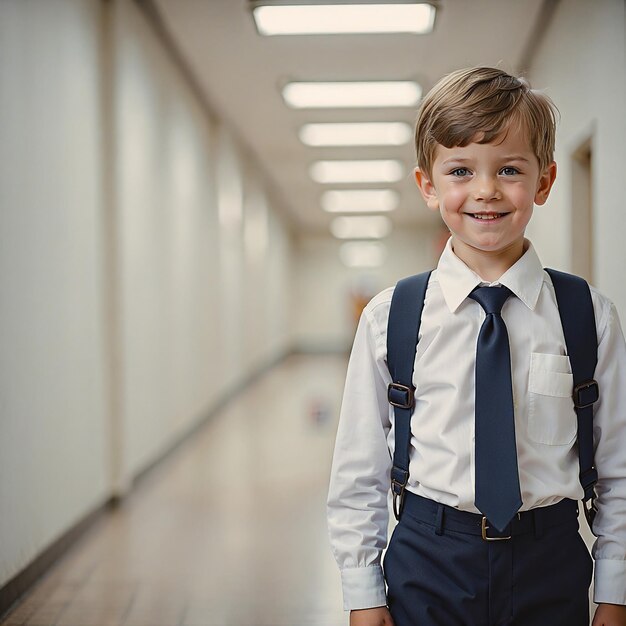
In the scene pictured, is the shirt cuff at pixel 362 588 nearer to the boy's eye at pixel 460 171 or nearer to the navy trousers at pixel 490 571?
the navy trousers at pixel 490 571

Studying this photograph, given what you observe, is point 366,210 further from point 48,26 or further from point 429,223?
point 48,26

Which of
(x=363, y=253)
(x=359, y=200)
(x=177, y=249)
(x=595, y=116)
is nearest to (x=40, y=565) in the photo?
(x=595, y=116)

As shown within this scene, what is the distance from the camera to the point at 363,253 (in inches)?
910

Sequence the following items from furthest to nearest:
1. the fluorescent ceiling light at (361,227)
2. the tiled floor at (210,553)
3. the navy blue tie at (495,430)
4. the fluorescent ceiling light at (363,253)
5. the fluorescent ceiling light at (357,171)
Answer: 1. the fluorescent ceiling light at (363,253)
2. the fluorescent ceiling light at (361,227)
3. the fluorescent ceiling light at (357,171)
4. the tiled floor at (210,553)
5. the navy blue tie at (495,430)

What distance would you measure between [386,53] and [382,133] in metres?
2.82

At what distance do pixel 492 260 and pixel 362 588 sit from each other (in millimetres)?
689

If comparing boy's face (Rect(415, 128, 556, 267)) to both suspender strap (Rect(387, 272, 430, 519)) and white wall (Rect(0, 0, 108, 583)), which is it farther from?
white wall (Rect(0, 0, 108, 583))

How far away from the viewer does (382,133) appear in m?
9.00

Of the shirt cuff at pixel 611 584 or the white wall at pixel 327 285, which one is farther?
the white wall at pixel 327 285

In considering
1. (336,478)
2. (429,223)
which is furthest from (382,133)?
(429,223)

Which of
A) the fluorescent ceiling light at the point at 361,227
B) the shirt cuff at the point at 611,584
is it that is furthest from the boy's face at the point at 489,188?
the fluorescent ceiling light at the point at 361,227

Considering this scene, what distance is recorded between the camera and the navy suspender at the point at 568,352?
5.02ft

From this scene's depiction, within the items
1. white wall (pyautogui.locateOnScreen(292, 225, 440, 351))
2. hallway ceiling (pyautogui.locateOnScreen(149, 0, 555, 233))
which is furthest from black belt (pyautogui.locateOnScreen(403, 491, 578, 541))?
white wall (pyautogui.locateOnScreen(292, 225, 440, 351))

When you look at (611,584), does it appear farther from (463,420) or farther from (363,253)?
(363,253)
